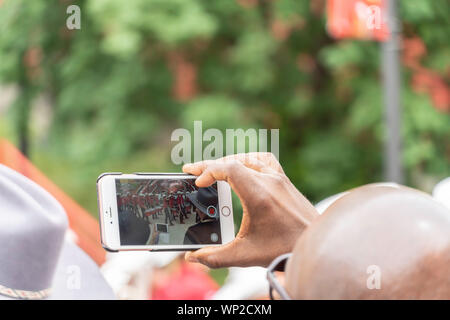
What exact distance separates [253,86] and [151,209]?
4.65 meters

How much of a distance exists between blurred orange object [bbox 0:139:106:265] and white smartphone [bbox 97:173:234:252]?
0.40m

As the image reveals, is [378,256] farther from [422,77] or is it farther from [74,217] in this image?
[422,77]

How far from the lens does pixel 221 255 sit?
907 mm

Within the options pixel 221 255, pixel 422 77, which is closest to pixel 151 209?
pixel 221 255

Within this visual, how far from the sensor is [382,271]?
735 millimetres

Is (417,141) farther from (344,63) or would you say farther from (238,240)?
(238,240)

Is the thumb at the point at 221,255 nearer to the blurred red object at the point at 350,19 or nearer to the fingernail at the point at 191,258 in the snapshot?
the fingernail at the point at 191,258

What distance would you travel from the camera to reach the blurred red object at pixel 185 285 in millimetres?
2816

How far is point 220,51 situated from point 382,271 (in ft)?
17.2

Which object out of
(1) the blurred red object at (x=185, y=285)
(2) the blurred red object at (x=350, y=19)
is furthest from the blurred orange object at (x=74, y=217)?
(2) the blurred red object at (x=350, y=19)

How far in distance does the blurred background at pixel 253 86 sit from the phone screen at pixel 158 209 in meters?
2.87

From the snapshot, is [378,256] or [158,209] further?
[158,209]

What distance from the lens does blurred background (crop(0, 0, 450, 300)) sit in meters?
4.61
